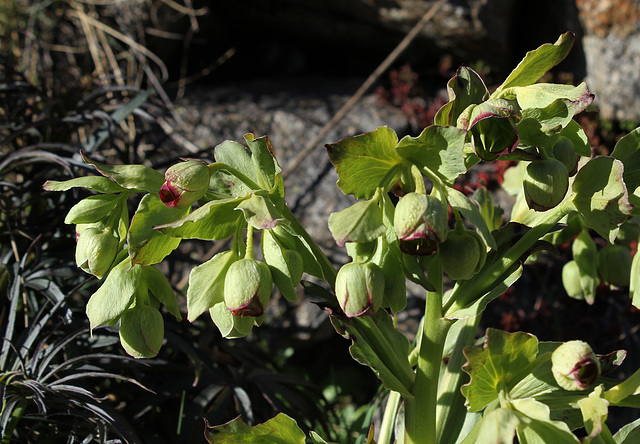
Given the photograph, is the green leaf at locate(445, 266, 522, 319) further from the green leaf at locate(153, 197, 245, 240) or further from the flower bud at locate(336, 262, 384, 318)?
the green leaf at locate(153, 197, 245, 240)

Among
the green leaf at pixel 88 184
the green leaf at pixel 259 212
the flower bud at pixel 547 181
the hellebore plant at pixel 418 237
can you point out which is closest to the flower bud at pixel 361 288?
the hellebore plant at pixel 418 237

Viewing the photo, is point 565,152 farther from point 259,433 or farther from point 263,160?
point 259,433

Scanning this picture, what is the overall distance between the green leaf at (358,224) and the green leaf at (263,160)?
0.13 m

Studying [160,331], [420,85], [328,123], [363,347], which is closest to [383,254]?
[363,347]

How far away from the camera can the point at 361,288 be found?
2.03 feet

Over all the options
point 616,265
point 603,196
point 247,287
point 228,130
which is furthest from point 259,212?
point 228,130

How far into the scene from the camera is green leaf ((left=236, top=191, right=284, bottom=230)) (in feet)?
1.94

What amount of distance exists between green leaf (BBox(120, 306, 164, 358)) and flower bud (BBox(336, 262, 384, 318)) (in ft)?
0.80

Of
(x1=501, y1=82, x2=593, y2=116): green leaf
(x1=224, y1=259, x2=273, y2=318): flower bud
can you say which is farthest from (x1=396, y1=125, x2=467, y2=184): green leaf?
(x1=224, y1=259, x2=273, y2=318): flower bud

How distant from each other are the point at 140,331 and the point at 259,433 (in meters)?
0.22

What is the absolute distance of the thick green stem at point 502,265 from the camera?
76 cm

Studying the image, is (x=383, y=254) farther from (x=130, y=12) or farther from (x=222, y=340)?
(x=130, y=12)

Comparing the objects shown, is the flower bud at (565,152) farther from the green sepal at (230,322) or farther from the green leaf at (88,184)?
the green leaf at (88,184)

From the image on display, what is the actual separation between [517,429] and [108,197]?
1.87 ft
